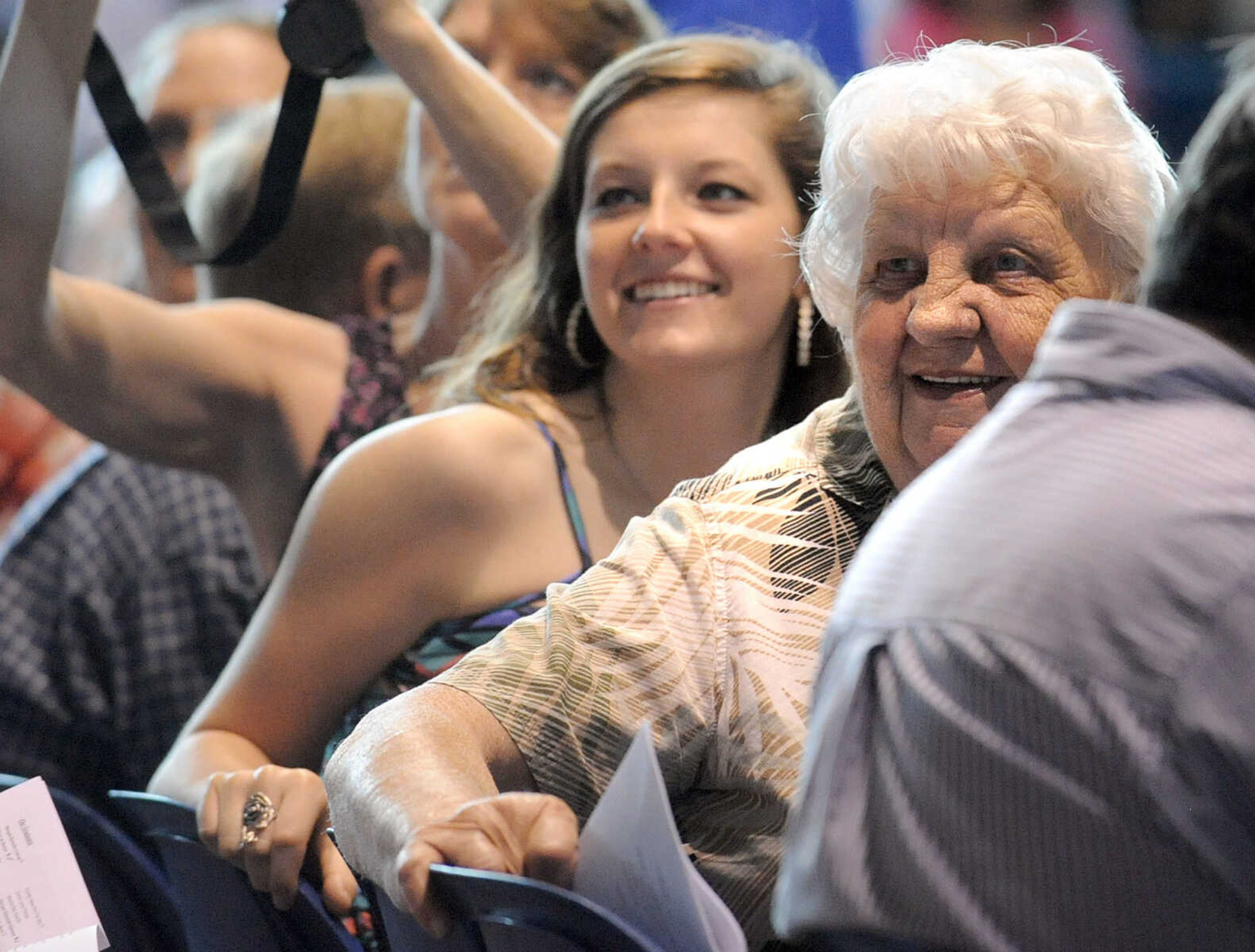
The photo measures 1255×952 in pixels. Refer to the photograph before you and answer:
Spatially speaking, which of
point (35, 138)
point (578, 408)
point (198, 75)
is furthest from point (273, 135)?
point (198, 75)

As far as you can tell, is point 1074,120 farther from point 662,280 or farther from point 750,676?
point 662,280

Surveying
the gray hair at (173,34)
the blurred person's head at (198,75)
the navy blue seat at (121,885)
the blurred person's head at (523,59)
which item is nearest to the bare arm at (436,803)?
the navy blue seat at (121,885)

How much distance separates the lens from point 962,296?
148 cm

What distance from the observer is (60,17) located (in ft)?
7.94

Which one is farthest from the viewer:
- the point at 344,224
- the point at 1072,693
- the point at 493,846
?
the point at 344,224

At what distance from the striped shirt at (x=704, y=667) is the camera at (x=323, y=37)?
1204 mm

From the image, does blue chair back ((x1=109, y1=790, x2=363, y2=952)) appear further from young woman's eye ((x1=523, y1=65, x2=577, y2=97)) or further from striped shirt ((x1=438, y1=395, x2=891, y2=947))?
young woman's eye ((x1=523, y1=65, x2=577, y2=97))

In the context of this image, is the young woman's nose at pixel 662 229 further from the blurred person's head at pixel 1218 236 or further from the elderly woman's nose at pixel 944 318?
the blurred person's head at pixel 1218 236

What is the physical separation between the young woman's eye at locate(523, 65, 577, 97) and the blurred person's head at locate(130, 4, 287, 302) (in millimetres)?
869

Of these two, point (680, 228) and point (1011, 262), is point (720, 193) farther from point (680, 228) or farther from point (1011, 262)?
point (1011, 262)

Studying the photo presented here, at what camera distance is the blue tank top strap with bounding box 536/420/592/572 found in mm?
2225

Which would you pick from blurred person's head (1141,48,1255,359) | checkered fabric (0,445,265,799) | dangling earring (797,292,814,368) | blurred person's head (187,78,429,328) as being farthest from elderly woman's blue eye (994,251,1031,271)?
blurred person's head (187,78,429,328)

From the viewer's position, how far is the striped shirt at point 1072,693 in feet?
2.43

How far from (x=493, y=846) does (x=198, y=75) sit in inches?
114
